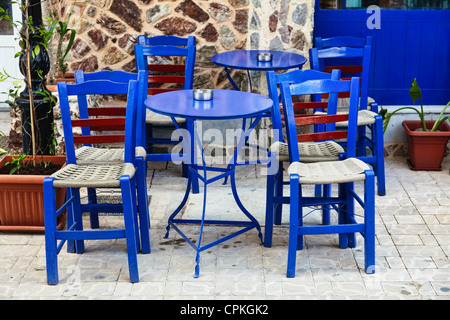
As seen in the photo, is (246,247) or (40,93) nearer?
(246,247)

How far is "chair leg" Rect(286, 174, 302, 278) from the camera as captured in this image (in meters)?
3.62

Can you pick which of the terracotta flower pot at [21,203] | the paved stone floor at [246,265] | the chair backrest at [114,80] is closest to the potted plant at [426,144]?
the paved stone floor at [246,265]

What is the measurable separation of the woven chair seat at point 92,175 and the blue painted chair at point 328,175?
891 mm

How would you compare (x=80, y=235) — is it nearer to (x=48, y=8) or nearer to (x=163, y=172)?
(x=163, y=172)

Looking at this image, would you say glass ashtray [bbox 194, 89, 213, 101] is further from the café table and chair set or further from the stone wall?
the stone wall

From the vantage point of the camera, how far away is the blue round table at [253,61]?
4980mm

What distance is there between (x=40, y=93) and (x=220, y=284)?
5.82ft

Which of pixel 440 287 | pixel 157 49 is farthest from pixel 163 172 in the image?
pixel 440 287

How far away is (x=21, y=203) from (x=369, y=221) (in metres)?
2.11

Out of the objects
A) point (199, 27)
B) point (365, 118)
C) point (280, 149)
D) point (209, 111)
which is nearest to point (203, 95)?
point (209, 111)

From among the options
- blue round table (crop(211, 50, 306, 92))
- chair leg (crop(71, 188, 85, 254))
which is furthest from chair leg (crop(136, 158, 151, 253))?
blue round table (crop(211, 50, 306, 92))

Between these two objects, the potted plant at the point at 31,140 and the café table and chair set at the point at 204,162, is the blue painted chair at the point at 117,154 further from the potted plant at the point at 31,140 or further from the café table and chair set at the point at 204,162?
the potted plant at the point at 31,140

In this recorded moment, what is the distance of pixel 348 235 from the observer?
13.4ft

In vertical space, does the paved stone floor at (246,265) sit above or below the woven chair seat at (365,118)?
below
